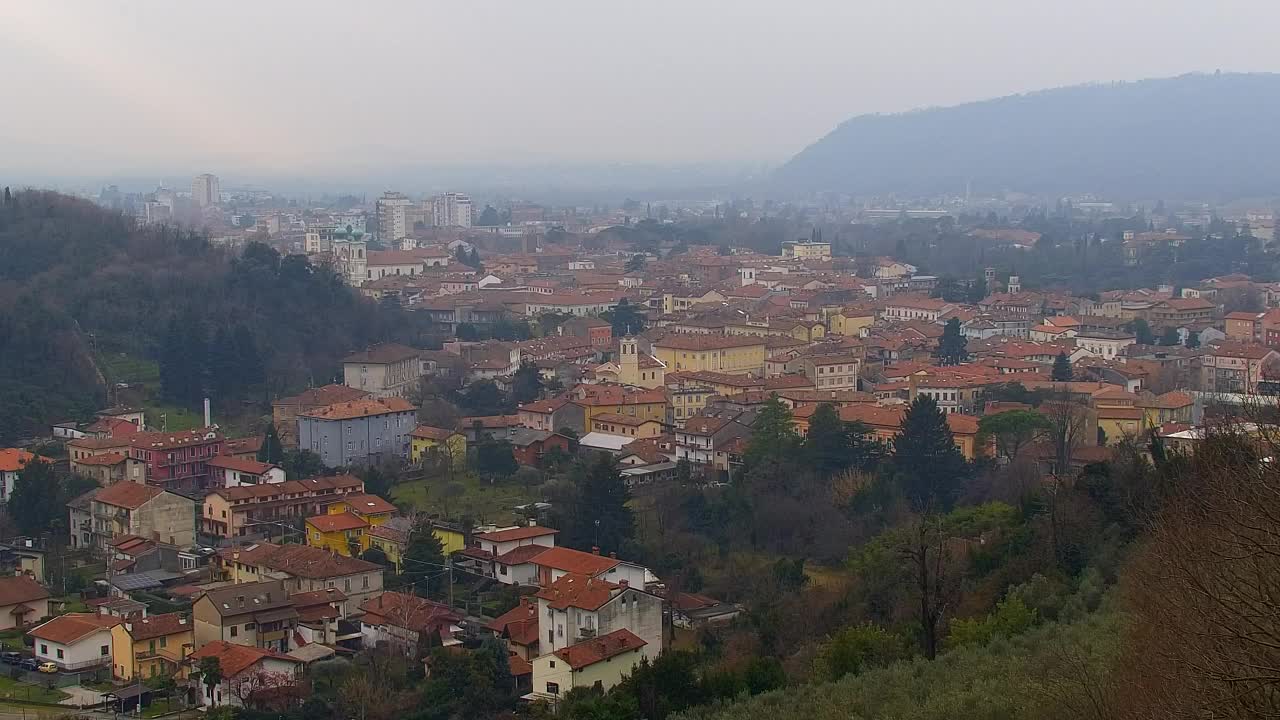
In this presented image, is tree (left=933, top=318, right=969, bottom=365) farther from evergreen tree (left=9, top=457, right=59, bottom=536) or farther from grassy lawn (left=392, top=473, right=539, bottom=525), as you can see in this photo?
evergreen tree (left=9, top=457, right=59, bottom=536)

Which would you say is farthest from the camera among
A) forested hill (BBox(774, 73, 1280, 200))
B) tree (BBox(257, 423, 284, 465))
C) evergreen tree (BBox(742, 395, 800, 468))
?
forested hill (BBox(774, 73, 1280, 200))

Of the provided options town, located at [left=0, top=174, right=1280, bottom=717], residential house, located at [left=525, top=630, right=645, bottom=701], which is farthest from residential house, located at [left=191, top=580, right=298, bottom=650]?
residential house, located at [left=525, top=630, right=645, bottom=701]

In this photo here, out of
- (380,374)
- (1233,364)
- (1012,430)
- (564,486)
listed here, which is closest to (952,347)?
(1233,364)

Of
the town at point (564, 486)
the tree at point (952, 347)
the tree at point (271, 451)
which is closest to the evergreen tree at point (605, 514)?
the town at point (564, 486)

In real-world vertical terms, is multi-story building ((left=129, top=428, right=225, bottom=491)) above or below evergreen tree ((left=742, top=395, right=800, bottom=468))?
below

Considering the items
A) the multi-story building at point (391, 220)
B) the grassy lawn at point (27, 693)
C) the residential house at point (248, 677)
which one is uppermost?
the multi-story building at point (391, 220)

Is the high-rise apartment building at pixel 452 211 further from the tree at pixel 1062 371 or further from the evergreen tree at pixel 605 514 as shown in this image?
the evergreen tree at pixel 605 514

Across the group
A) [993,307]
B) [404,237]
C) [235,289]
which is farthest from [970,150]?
[235,289]
